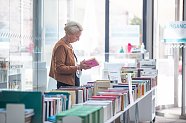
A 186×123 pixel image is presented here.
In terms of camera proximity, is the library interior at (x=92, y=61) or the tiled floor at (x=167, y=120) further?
the tiled floor at (x=167, y=120)

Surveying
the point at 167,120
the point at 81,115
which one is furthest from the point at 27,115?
the point at 167,120

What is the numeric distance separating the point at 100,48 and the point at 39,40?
2140 millimetres

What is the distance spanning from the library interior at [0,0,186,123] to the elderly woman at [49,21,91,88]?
0.01 meters

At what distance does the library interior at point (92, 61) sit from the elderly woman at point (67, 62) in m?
0.01

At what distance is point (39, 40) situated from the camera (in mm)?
6773

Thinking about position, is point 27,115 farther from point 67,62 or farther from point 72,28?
point 72,28

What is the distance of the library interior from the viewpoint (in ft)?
11.0

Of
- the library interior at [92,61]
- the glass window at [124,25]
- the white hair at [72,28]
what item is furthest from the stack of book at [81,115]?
the glass window at [124,25]

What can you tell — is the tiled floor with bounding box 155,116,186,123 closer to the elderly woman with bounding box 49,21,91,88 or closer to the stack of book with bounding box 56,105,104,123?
the elderly woman with bounding box 49,21,91,88

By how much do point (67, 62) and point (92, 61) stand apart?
296mm

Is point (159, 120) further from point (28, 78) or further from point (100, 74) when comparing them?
point (28, 78)

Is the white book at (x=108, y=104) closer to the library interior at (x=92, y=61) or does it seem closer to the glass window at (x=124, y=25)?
the library interior at (x=92, y=61)

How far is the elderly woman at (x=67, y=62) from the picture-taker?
15.5 ft

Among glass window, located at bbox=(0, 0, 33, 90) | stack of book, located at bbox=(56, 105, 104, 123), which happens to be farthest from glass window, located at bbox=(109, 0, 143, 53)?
stack of book, located at bbox=(56, 105, 104, 123)
